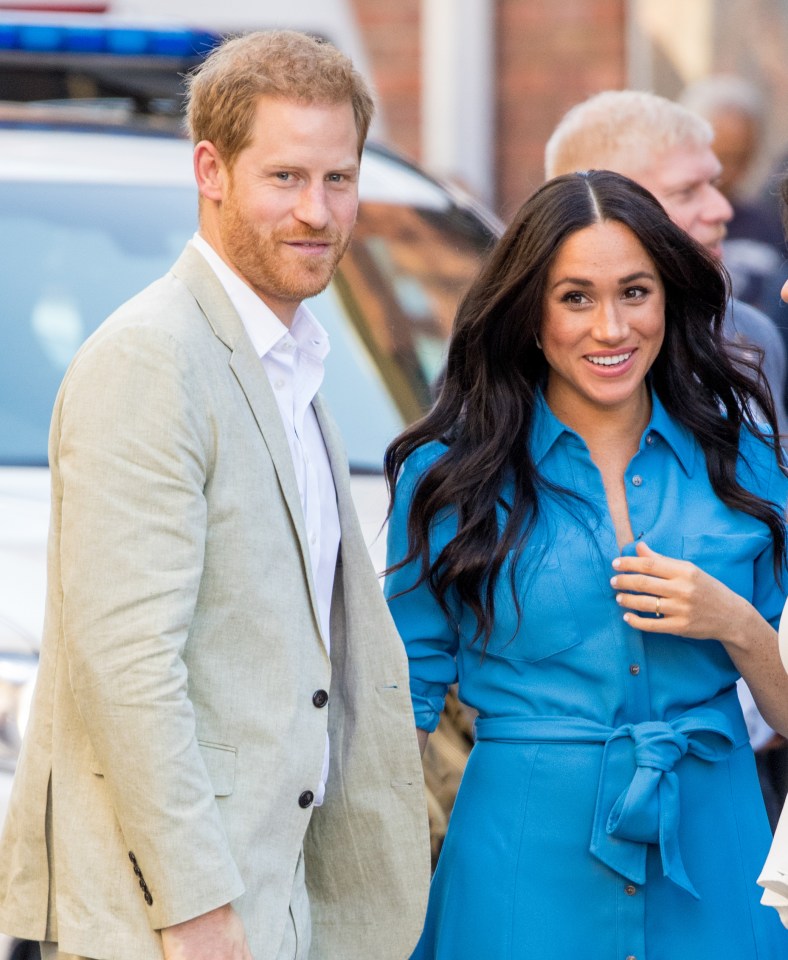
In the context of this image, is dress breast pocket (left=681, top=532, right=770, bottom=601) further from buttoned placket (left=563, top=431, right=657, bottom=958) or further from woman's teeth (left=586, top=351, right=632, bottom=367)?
woman's teeth (left=586, top=351, right=632, bottom=367)

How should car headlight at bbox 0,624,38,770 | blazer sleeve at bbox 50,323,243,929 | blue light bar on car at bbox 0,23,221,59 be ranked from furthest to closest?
blue light bar on car at bbox 0,23,221,59 → car headlight at bbox 0,624,38,770 → blazer sleeve at bbox 50,323,243,929

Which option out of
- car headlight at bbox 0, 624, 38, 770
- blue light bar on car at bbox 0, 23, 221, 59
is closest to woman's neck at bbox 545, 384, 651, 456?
car headlight at bbox 0, 624, 38, 770

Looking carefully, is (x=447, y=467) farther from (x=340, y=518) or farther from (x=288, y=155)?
(x=288, y=155)

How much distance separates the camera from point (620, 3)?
900 cm

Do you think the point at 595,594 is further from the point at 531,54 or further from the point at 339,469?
the point at 531,54

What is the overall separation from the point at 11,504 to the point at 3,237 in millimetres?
1018

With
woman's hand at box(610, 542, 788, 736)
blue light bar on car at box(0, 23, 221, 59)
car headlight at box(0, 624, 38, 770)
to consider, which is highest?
blue light bar on car at box(0, 23, 221, 59)

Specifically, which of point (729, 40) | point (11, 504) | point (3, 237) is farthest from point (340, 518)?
point (729, 40)

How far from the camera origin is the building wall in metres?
8.98

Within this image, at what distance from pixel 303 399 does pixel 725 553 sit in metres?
0.75

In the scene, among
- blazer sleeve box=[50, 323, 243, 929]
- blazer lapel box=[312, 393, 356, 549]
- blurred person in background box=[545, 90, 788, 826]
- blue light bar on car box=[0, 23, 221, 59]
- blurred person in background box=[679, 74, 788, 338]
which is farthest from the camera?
blurred person in background box=[679, 74, 788, 338]

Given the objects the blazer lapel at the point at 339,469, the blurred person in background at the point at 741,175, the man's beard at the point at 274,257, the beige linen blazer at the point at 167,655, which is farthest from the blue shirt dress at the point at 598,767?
the blurred person in background at the point at 741,175

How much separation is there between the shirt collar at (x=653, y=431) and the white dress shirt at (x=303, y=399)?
48 centimetres

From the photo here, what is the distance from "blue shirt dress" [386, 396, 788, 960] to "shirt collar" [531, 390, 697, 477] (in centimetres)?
6
